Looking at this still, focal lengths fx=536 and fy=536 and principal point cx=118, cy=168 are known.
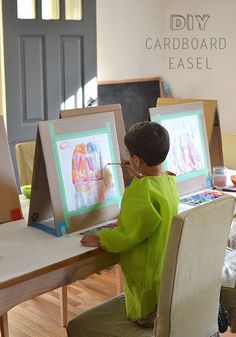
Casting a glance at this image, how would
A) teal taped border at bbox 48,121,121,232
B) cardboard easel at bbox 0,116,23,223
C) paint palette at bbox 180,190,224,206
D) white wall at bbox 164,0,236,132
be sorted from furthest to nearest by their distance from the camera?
1. white wall at bbox 164,0,236,132
2. paint palette at bbox 180,190,224,206
3. cardboard easel at bbox 0,116,23,223
4. teal taped border at bbox 48,121,121,232

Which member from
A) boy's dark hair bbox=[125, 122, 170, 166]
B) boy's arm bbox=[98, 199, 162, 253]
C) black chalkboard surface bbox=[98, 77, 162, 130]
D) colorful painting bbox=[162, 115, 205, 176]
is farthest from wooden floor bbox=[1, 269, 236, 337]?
black chalkboard surface bbox=[98, 77, 162, 130]

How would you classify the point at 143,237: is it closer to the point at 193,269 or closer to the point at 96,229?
the point at 193,269

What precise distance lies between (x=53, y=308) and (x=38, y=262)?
141cm

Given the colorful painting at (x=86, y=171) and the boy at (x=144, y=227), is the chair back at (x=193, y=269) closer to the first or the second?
the boy at (x=144, y=227)

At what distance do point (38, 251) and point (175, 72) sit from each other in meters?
3.85

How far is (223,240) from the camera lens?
173 centimetres

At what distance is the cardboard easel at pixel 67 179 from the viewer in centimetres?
190

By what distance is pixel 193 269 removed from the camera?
1.62 meters

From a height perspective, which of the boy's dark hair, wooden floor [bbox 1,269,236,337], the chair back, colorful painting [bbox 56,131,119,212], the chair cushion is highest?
the boy's dark hair

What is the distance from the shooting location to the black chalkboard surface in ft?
16.0

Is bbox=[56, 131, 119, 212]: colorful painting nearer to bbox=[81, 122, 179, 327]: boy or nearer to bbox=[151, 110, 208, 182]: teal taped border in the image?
bbox=[81, 122, 179, 327]: boy

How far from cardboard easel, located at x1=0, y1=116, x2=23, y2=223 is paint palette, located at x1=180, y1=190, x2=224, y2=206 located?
2.46 feet

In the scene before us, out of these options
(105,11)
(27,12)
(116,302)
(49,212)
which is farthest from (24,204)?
(105,11)

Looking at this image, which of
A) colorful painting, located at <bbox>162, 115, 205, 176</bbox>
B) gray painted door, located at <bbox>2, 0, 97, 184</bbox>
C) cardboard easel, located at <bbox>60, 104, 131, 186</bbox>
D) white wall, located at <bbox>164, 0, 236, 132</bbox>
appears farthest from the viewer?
white wall, located at <bbox>164, 0, 236, 132</bbox>
